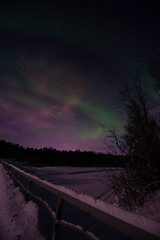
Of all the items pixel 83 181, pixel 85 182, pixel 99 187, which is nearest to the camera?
pixel 99 187

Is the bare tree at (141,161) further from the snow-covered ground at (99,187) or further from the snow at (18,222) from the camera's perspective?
the snow at (18,222)

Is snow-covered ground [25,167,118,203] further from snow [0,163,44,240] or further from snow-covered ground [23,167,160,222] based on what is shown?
snow [0,163,44,240]

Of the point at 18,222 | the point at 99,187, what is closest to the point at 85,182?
the point at 99,187

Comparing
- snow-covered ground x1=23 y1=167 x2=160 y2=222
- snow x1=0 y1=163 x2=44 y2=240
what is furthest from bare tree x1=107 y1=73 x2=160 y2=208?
snow x1=0 y1=163 x2=44 y2=240

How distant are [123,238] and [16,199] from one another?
333 cm

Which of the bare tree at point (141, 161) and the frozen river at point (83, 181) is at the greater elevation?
the bare tree at point (141, 161)

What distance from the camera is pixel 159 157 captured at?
9.36ft

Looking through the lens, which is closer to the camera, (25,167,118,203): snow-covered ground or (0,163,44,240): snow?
(0,163,44,240): snow

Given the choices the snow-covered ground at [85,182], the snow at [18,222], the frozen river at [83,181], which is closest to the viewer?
the snow at [18,222]

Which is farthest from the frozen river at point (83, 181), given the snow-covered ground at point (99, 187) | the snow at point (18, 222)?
the snow at point (18, 222)

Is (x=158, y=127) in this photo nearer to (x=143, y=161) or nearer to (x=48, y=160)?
(x=143, y=161)

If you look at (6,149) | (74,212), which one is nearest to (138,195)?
(74,212)

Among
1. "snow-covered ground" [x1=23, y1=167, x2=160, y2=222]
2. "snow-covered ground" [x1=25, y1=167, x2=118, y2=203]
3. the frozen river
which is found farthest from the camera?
the frozen river

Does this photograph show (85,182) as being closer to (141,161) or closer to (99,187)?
(99,187)
